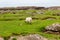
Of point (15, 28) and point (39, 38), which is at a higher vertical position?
point (39, 38)

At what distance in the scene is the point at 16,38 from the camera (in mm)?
30172

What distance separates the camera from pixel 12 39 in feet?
97.4

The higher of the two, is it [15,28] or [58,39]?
[58,39]

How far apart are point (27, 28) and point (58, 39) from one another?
9617 mm

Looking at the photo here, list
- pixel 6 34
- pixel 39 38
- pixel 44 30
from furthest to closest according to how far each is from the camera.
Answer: pixel 44 30
pixel 6 34
pixel 39 38

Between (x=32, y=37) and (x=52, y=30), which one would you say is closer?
(x=32, y=37)

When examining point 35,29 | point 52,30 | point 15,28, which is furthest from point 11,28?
point 52,30

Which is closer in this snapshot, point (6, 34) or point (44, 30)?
point (6, 34)

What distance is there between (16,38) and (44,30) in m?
9.85

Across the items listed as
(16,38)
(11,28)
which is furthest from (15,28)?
(16,38)

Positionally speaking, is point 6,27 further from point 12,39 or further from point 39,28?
point 12,39

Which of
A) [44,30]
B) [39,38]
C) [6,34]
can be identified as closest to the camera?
[39,38]

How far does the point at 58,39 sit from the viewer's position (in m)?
31.2

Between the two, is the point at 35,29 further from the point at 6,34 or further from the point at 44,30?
the point at 6,34
